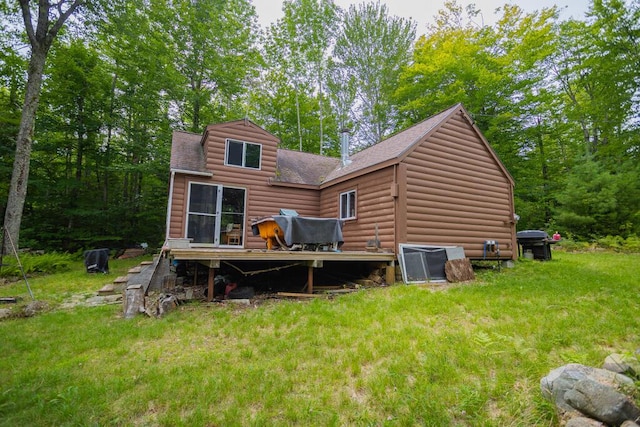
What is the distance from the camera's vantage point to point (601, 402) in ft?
7.18

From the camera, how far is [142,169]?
46.6ft

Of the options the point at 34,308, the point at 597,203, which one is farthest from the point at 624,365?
the point at 597,203

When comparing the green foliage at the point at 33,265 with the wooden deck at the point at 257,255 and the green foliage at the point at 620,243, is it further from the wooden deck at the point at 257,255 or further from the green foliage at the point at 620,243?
the green foliage at the point at 620,243

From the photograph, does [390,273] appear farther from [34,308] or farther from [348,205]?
[34,308]

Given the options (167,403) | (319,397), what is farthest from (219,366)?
(319,397)

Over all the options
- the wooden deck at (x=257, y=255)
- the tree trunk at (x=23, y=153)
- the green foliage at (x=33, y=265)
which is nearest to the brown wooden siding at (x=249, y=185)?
the wooden deck at (x=257, y=255)

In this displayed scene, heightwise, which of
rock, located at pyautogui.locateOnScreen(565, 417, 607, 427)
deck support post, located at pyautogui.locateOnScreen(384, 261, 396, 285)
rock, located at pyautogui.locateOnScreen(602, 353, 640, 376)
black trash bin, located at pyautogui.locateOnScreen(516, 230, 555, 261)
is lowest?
rock, located at pyautogui.locateOnScreen(565, 417, 607, 427)

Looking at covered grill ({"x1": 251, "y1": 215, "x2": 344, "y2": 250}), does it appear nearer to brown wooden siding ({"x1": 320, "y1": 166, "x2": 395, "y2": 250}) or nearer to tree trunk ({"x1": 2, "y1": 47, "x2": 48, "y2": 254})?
brown wooden siding ({"x1": 320, "y1": 166, "x2": 395, "y2": 250})

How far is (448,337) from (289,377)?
2009mm

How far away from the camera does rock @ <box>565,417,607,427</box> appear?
7.01 feet

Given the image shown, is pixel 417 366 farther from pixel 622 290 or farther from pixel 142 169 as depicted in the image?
pixel 142 169

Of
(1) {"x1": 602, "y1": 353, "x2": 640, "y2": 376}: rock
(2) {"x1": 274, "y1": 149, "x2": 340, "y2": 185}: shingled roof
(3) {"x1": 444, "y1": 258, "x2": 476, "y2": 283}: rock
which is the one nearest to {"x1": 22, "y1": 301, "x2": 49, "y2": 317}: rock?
(2) {"x1": 274, "y1": 149, "x2": 340, "y2": 185}: shingled roof

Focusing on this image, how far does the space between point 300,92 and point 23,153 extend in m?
14.7

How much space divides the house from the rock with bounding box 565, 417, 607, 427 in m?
5.73
